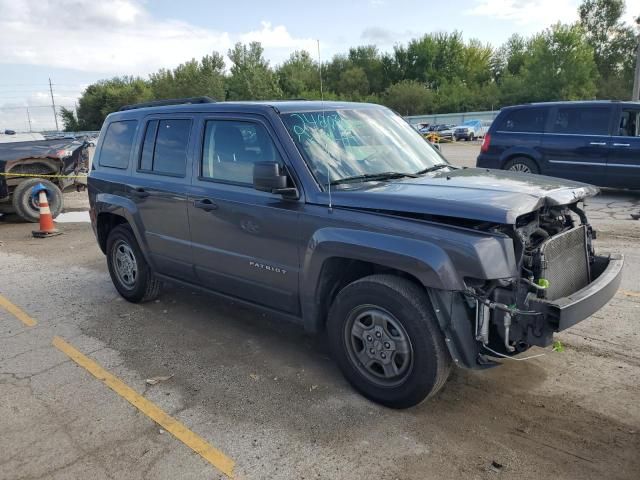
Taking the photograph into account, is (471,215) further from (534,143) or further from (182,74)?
(182,74)

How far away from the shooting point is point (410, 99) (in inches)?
3000

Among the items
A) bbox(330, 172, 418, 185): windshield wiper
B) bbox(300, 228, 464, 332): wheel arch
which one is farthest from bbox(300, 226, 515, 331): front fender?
bbox(330, 172, 418, 185): windshield wiper

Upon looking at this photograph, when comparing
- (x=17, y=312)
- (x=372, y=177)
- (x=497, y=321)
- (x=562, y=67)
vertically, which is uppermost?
(x=562, y=67)

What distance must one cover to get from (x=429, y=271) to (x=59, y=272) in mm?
5730

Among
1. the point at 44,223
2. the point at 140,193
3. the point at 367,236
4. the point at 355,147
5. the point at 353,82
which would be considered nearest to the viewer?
the point at 367,236

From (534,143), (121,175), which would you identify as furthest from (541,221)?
(534,143)

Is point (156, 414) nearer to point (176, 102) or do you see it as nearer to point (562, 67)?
point (176, 102)

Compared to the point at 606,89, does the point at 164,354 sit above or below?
below

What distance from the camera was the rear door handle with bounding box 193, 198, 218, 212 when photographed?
14.0 feet

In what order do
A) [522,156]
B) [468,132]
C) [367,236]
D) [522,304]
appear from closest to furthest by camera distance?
[522,304], [367,236], [522,156], [468,132]

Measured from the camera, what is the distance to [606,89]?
62188 mm

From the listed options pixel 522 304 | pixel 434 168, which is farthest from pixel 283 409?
pixel 434 168

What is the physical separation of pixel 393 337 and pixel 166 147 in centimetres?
277

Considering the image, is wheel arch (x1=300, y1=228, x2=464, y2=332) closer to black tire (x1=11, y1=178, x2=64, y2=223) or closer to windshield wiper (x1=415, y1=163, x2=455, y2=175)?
windshield wiper (x1=415, y1=163, x2=455, y2=175)
